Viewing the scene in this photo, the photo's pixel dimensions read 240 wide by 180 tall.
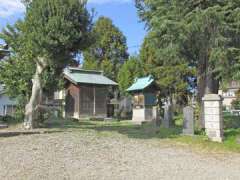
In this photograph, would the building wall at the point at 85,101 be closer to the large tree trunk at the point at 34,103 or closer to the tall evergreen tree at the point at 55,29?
the large tree trunk at the point at 34,103

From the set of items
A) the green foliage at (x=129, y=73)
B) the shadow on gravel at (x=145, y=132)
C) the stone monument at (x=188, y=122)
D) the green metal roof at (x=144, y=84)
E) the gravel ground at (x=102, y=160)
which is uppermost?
the green foliage at (x=129, y=73)

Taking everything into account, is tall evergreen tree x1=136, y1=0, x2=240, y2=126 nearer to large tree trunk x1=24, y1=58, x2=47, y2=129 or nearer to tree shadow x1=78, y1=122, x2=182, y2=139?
tree shadow x1=78, y1=122, x2=182, y2=139

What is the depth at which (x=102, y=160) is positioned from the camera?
11.9 metres

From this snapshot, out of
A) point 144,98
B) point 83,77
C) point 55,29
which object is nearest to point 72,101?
point 83,77

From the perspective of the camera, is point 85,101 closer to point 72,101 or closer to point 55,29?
point 72,101

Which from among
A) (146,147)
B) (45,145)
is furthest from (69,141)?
(146,147)

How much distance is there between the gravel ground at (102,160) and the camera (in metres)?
10.1

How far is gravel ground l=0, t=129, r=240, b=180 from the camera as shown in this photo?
10086mm

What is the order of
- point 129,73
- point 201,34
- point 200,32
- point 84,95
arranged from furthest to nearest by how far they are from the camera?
point 129,73
point 84,95
point 201,34
point 200,32

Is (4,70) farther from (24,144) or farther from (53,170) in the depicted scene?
(53,170)

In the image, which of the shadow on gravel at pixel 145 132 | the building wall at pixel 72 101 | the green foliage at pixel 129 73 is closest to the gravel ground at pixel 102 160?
the shadow on gravel at pixel 145 132

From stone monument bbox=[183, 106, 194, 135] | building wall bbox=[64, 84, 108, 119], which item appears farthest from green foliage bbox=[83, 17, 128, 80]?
stone monument bbox=[183, 106, 194, 135]

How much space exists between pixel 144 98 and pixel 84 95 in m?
6.41

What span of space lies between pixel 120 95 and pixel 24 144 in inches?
1771
